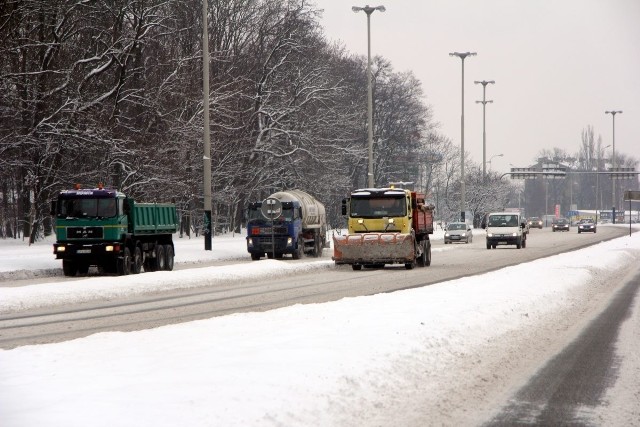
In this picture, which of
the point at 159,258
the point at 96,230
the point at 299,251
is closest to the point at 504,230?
the point at 299,251

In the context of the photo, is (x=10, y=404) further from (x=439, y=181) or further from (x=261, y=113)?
(x=439, y=181)

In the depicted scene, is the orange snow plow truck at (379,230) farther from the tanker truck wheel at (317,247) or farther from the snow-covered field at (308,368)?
the snow-covered field at (308,368)

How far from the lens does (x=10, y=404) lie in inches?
336

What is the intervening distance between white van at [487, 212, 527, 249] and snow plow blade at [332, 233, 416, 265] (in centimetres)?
2403

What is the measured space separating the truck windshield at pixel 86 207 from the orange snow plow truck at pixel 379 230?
25.4ft

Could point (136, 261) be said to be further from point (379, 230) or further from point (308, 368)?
point (308, 368)

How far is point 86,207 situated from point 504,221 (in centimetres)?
3199

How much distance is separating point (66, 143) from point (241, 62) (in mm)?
24514

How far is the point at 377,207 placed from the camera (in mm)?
37625

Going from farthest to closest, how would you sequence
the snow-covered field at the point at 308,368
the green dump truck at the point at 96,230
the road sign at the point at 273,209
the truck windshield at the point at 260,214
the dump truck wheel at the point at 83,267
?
the truck windshield at the point at 260,214 < the road sign at the point at 273,209 < the dump truck wheel at the point at 83,267 < the green dump truck at the point at 96,230 < the snow-covered field at the point at 308,368

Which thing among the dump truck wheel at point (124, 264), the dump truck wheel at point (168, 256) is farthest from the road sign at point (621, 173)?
the dump truck wheel at point (124, 264)

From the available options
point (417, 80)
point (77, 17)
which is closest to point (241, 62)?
point (77, 17)

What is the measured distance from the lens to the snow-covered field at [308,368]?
8.59 metres

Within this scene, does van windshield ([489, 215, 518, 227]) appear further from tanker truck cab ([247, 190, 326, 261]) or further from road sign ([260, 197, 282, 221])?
road sign ([260, 197, 282, 221])
